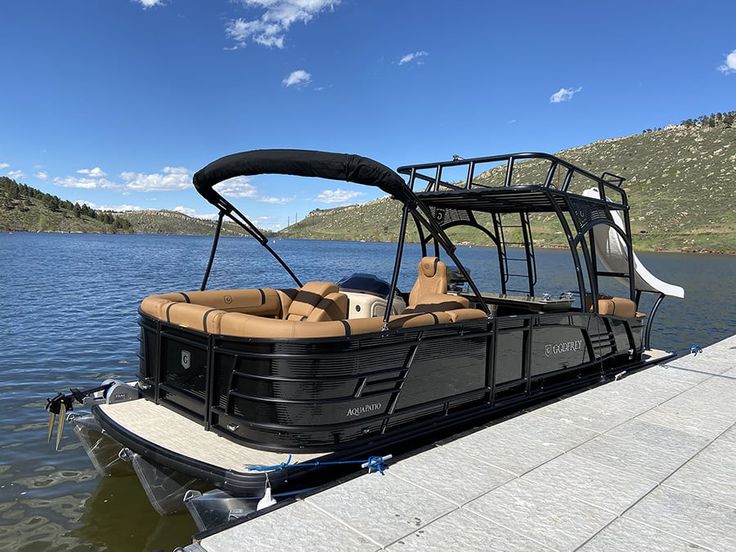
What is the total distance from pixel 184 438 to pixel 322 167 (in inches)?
97.4

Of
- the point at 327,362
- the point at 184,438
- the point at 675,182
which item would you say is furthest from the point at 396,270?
the point at 675,182

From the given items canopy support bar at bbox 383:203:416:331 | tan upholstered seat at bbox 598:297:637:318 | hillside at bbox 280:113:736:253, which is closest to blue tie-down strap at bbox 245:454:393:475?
canopy support bar at bbox 383:203:416:331

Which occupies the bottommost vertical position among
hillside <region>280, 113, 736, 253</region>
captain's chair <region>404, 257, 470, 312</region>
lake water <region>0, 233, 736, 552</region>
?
lake water <region>0, 233, 736, 552</region>

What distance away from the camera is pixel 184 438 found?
14.4ft

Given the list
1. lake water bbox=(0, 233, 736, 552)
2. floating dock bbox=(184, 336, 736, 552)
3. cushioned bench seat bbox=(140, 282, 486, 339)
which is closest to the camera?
floating dock bbox=(184, 336, 736, 552)

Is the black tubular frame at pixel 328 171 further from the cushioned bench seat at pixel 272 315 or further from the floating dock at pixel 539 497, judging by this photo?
the floating dock at pixel 539 497

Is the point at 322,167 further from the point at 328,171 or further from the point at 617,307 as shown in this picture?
the point at 617,307

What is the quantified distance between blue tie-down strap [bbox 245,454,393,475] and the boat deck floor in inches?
3.1

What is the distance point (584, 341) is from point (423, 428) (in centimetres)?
313

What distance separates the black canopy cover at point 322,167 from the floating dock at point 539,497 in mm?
2264

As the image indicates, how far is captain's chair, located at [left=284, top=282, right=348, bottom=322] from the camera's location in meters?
4.97

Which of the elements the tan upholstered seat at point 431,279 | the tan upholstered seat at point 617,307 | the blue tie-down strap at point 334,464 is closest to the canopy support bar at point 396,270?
the blue tie-down strap at point 334,464

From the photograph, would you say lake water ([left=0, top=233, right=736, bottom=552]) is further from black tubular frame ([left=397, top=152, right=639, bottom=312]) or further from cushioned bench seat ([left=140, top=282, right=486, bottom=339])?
black tubular frame ([left=397, top=152, right=639, bottom=312])

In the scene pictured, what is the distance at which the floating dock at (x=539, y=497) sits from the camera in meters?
3.23
